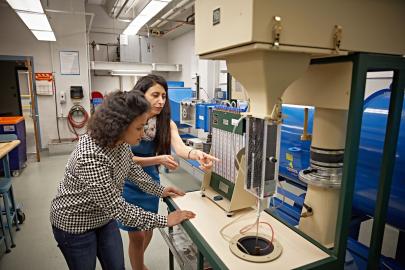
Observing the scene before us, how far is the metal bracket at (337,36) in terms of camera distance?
922 mm

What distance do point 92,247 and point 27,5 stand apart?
3.34m

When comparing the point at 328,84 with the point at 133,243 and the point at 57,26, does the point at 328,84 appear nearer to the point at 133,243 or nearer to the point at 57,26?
the point at 133,243

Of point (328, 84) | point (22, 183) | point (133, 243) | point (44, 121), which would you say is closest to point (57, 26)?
point (44, 121)

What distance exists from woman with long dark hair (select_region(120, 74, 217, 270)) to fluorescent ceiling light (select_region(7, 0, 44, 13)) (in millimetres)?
2509

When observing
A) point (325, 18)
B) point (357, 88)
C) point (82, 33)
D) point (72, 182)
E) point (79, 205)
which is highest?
point (82, 33)

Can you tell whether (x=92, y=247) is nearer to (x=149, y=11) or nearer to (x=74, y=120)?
(x=149, y=11)

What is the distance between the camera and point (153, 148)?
186 centimetres

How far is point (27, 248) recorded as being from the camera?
8.54ft

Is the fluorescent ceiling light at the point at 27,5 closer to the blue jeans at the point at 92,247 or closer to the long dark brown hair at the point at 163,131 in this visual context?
the long dark brown hair at the point at 163,131

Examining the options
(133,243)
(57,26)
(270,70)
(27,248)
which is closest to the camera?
(270,70)

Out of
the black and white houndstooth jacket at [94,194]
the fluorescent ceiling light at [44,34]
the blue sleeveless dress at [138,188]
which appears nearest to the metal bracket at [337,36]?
the black and white houndstooth jacket at [94,194]

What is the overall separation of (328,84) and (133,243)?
5.39 ft

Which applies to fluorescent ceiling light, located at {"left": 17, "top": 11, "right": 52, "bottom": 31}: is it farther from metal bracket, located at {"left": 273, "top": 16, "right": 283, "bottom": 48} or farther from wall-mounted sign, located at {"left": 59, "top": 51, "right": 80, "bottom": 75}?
metal bracket, located at {"left": 273, "top": 16, "right": 283, "bottom": 48}

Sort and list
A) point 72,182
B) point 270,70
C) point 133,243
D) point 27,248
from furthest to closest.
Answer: point 27,248 → point 133,243 → point 72,182 → point 270,70
